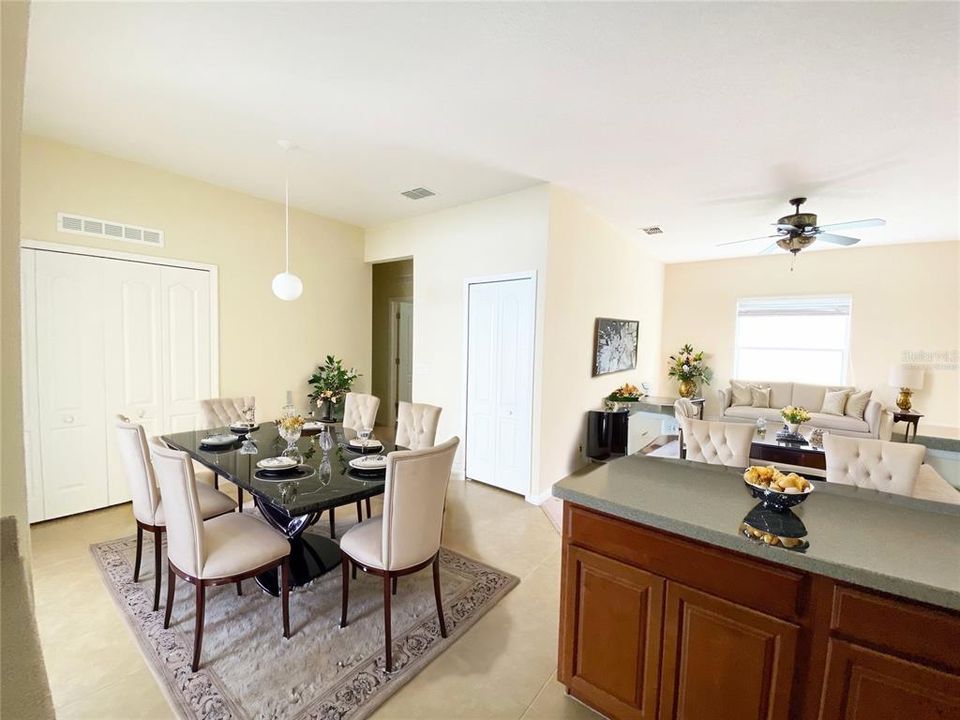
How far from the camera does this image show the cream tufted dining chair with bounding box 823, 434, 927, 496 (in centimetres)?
206

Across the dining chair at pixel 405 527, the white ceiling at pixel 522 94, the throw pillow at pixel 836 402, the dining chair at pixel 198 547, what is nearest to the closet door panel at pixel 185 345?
the white ceiling at pixel 522 94

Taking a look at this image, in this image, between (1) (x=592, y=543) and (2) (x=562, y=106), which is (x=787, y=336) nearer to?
(2) (x=562, y=106)

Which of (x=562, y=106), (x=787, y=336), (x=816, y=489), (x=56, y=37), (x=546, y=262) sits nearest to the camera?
(x=816, y=489)

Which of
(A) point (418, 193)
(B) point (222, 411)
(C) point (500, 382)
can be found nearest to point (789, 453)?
(C) point (500, 382)

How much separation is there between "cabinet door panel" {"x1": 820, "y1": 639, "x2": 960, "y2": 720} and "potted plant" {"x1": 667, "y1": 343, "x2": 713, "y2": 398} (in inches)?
253

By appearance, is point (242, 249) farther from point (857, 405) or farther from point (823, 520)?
point (857, 405)

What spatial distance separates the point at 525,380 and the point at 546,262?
3.74 ft

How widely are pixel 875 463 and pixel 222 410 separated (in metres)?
4.56

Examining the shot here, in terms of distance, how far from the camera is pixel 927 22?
184 centimetres

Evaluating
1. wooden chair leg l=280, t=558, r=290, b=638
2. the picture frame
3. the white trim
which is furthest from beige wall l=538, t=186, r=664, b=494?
the white trim

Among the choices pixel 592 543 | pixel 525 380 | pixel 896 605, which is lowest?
pixel 592 543

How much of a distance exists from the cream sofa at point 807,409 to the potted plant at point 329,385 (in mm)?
5713

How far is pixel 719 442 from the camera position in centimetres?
284

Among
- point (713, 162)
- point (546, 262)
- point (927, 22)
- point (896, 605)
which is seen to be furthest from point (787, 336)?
point (896, 605)
